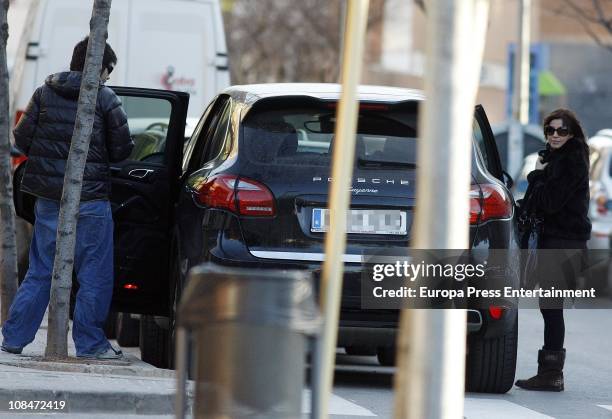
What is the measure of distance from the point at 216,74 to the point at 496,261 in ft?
26.6

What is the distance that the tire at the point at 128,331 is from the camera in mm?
11438

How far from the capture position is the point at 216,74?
16.3m

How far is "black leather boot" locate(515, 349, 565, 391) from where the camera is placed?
962 cm

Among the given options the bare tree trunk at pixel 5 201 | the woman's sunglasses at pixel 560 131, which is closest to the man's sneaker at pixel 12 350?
the bare tree trunk at pixel 5 201

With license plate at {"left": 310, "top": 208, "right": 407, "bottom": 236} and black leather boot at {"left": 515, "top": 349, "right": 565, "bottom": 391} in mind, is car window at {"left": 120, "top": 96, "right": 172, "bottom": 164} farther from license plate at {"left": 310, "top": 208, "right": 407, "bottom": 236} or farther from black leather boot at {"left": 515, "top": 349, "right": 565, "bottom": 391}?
black leather boot at {"left": 515, "top": 349, "right": 565, "bottom": 391}

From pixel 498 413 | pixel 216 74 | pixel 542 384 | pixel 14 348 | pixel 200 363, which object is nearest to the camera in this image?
pixel 200 363

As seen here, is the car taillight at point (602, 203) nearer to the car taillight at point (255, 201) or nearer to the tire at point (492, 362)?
the tire at point (492, 362)

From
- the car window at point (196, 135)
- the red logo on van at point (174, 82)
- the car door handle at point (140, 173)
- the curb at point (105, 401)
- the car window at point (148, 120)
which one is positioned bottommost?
the curb at point (105, 401)

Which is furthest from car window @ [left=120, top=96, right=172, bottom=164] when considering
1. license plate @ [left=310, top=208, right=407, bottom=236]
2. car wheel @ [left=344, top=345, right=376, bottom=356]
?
license plate @ [left=310, top=208, right=407, bottom=236]

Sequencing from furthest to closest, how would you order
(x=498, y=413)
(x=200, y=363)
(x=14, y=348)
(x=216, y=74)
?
(x=216, y=74), (x=14, y=348), (x=498, y=413), (x=200, y=363)

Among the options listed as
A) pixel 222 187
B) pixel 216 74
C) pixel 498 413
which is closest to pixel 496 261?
pixel 498 413

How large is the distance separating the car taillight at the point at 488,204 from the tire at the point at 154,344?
2.34 metres

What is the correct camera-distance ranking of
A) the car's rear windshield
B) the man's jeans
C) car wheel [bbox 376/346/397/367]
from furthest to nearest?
car wheel [bbox 376/346/397/367], the man's jeans, the car's rear windshield

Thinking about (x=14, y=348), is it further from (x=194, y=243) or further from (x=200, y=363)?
(x=200, y=363)
